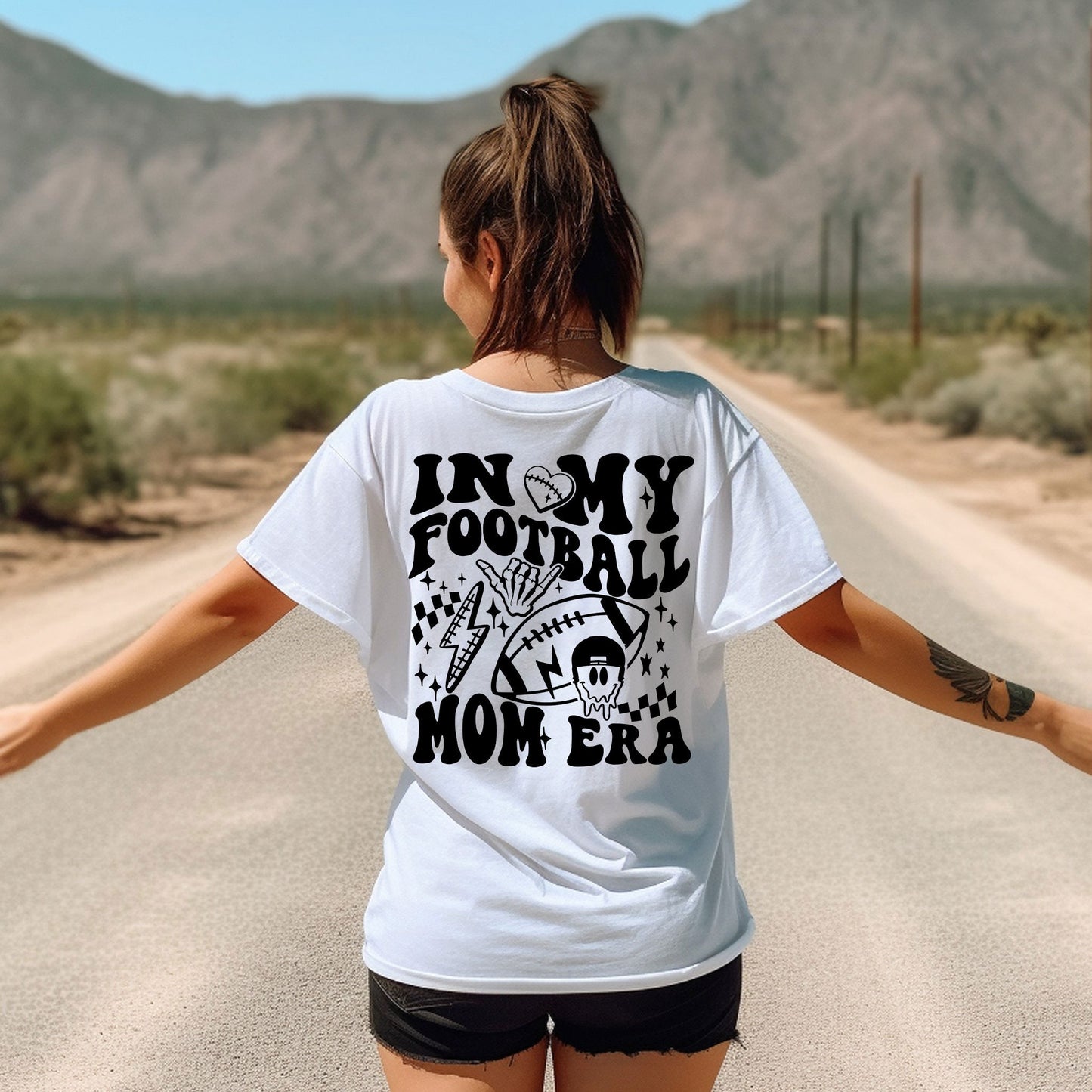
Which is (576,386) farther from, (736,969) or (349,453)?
(736,969)

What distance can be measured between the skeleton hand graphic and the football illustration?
0.02m

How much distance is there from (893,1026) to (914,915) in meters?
0.82

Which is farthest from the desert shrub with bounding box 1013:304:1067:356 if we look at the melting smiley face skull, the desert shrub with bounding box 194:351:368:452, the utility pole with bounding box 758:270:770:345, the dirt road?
the melting smiley face skull

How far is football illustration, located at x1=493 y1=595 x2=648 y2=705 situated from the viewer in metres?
1.67

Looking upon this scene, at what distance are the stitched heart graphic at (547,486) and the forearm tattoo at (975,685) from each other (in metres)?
0.49

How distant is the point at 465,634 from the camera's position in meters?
1.68

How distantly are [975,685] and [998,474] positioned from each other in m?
20.4

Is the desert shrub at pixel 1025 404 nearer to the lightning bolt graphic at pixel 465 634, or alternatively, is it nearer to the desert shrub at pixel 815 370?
the desert shrub at pixel 815 370

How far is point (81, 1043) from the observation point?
3.70 metres

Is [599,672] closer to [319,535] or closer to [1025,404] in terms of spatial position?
[319,535]

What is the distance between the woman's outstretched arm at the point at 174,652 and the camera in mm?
1732

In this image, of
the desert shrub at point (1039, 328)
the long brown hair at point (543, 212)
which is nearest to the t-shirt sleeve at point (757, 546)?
the long brown hair at point (543, 212)

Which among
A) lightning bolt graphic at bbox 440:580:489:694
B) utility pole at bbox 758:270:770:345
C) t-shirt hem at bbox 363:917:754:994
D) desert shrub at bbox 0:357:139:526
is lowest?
utility pole at bbox 758:270:770:345

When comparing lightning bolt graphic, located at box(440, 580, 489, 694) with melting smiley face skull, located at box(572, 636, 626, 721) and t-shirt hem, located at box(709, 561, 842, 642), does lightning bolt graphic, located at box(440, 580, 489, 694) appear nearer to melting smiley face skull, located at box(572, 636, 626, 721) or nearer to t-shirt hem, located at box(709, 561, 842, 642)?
melting smiley face skull, located at box(572, 636, 626, 721)
